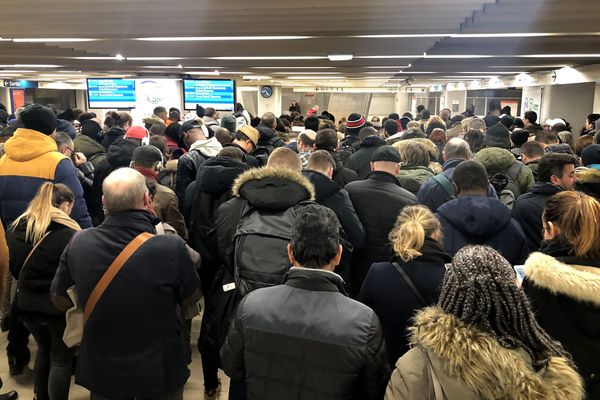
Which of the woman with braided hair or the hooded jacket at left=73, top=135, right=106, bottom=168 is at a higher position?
the hooded jacket at left=73, top=135, right=106, bottom=168

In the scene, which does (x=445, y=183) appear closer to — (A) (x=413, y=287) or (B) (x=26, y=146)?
(A) (x=413, y=287)

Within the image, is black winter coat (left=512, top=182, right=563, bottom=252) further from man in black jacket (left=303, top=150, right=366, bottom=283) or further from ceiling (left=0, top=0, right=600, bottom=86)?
ceiling (left=0, top=0, right=600, bottom=86)

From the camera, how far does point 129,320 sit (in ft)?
8.02

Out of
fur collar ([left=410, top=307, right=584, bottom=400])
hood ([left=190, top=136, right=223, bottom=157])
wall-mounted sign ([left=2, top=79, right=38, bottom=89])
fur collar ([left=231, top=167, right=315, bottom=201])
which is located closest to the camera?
fur collar ([left=410, top=307, right=584, bottom=400])

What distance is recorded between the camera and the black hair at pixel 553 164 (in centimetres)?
359

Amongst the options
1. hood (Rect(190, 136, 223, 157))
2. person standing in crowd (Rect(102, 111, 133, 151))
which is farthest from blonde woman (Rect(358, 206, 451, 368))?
person standing in crowd (Rect(102, 111, 133, 151))

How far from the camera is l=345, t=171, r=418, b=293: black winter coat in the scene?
3594mm

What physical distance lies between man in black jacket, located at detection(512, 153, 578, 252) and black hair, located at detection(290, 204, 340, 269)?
210cm

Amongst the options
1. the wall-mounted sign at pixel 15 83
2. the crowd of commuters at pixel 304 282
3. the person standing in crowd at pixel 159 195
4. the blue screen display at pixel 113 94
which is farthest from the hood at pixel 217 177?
the wall-mounted sign at pixel 15 83

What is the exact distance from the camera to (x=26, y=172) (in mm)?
3820

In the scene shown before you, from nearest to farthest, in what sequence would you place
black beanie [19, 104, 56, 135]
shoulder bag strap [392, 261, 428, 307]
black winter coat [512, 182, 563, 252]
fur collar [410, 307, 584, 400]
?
fur collar [410, 307, 584, 400], shoulder bag strap [392, 261, 428, 307], black winter coat [512, 182, 563, 252], black beanie [19, 104, 56, 135]

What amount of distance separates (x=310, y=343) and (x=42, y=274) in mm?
2109

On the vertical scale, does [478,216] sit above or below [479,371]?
above

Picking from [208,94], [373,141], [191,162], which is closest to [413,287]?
[191,162]
